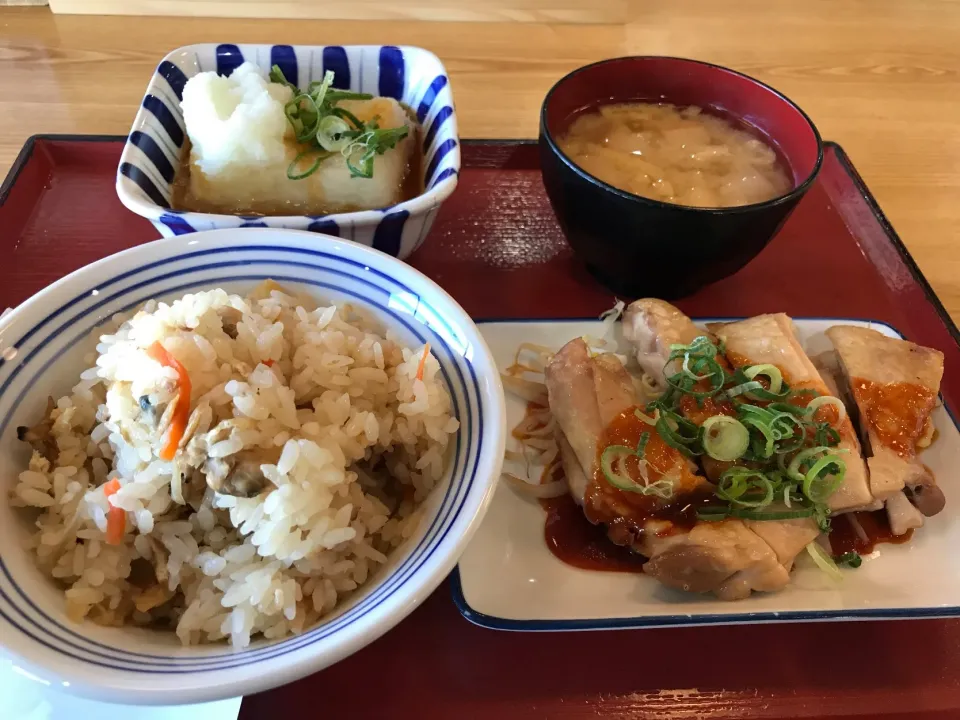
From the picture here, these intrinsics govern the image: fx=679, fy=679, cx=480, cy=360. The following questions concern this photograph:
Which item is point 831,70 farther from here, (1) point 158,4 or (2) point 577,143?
(1) point 158,4

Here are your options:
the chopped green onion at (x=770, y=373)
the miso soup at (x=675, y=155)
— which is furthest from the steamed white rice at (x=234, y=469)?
the miso soup at (x=675, y=155)

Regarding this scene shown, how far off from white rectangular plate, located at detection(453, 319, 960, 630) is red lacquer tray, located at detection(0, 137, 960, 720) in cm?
6

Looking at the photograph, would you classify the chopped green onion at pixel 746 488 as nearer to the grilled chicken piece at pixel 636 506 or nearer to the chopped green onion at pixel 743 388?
the grilled chicken piece at pixel 636 506

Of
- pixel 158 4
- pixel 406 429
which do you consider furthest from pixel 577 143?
pixel 158 4

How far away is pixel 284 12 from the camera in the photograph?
9.36 ft

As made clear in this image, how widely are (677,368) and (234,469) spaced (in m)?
0.88

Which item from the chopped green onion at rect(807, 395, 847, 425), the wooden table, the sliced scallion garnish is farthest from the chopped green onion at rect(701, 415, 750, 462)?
the wooden table

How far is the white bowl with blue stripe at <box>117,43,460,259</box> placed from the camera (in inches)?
51.9

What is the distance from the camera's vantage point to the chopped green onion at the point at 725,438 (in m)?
1.26

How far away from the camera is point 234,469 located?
91 centimetres

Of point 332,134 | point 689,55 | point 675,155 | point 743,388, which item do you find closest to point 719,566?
point 743,388

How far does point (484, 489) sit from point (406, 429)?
19 cm

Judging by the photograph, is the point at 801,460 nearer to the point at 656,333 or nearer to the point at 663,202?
the point at 656,333

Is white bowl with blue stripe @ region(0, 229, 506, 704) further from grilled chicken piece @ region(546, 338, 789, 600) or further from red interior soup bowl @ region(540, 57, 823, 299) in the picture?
red interior soup bowl @ region(540, 57, 823, 299)
